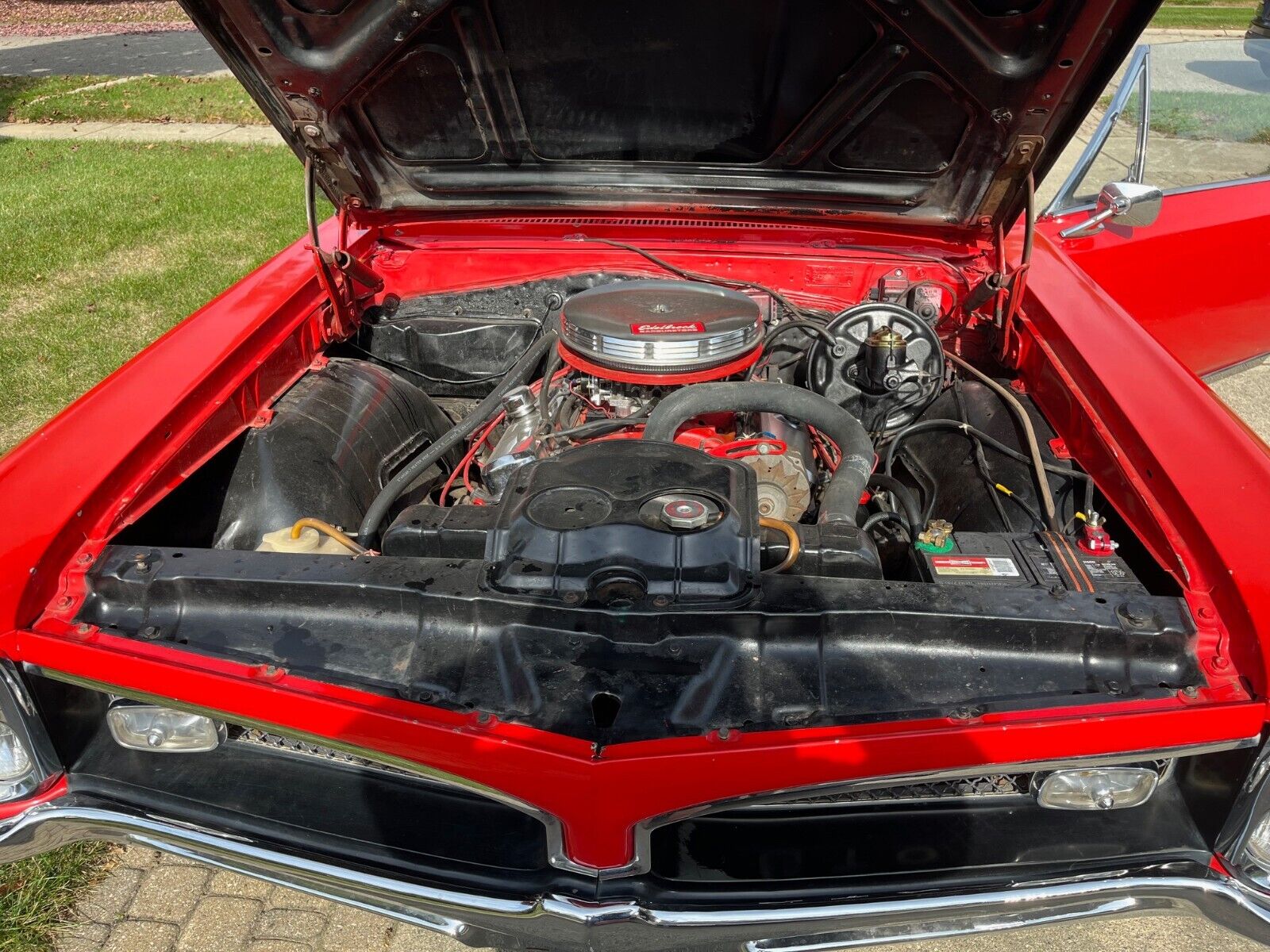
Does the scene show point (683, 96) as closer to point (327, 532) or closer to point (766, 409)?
point (766, 409)

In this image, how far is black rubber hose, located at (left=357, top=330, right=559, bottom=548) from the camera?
174 centimetres

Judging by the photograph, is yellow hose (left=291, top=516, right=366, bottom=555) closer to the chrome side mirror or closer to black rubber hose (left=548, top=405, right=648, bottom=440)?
black rubber hose (left=548, top=405, right=648, bottom=440)

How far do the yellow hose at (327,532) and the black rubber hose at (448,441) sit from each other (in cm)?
7

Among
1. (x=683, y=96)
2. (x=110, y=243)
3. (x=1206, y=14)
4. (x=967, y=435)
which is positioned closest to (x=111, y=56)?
(x=110, y=243)

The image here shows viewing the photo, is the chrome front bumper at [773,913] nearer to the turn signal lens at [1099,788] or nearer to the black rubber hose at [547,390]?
the turn signal lens at [1099,788]

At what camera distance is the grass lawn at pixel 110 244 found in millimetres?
4176

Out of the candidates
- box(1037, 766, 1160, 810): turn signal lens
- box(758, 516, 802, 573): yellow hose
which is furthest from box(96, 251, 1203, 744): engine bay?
box(1037, 766, 1160, 810): turn signal lens

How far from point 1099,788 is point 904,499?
0.61 meters

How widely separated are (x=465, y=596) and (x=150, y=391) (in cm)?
87

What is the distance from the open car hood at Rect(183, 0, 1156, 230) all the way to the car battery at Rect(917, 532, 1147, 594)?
93cm

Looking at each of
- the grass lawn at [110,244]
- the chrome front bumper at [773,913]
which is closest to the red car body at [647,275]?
the chrome front bumper at [773,913]

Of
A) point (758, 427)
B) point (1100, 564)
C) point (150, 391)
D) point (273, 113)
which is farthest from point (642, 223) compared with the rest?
point (1100, 564)

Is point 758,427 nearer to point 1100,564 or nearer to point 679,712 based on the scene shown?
point 1100,564

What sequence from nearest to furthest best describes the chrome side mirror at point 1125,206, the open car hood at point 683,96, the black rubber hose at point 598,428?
the open car hood at point 683,96 → the black rubber hose at point 598,428 → the chrome side mirror at point 1125,206
